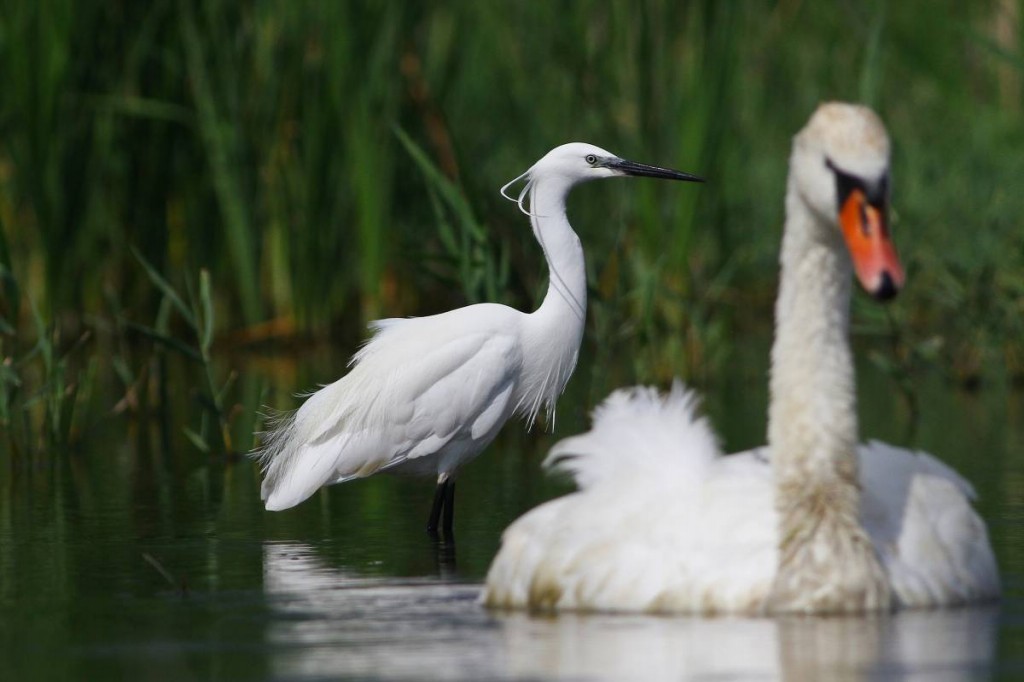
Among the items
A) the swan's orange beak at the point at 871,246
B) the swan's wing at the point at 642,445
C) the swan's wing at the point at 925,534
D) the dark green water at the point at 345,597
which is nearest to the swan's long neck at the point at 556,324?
the dark green water at the point at 345,597

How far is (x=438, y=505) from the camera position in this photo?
778 centimetres

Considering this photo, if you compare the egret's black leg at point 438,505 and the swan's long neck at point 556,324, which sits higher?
the swan's long neck at point 556,324

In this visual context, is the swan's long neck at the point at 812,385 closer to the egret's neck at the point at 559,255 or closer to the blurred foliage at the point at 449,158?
the egret's neck at the point at 559,255

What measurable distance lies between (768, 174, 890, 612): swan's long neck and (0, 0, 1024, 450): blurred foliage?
420 cm

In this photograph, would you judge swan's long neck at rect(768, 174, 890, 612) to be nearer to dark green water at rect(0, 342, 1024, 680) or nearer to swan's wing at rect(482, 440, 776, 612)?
swan's wing at rect(482, 440, 776, 612)

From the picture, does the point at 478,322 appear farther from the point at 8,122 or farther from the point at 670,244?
the point at 8,122

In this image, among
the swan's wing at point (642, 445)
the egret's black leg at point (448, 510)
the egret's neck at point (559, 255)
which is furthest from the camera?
the egret's neck at point (559, 255)

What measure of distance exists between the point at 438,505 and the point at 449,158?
5824mm

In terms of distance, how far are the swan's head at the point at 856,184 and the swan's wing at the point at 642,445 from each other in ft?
2.50

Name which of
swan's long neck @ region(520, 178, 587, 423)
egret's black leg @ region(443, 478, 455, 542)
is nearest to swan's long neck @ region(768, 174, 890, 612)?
egret's black leg @ region(443, 478, 455, 542)

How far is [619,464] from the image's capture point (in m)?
5.64

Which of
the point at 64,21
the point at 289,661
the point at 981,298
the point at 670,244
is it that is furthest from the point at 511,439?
the point at 289,661

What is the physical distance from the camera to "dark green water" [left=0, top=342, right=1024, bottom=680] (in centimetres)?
480

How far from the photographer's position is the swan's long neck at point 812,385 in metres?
5.25
